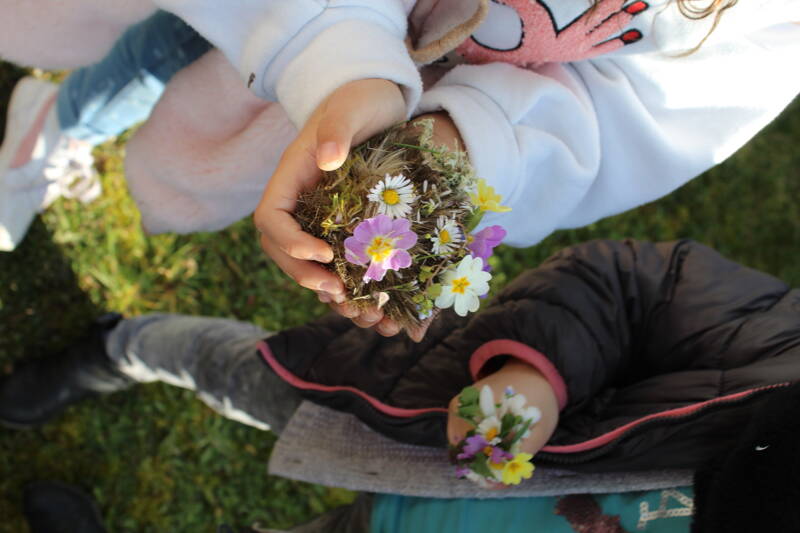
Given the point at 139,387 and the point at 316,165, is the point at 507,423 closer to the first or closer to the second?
the point at 316,165

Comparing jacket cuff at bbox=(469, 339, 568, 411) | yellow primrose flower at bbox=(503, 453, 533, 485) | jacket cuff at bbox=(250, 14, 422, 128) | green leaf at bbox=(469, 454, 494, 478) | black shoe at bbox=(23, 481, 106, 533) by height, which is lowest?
black shoe at bbox=(23, 481, 106, 533)

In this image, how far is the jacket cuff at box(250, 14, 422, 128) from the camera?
927 mm

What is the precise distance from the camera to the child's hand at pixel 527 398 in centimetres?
127

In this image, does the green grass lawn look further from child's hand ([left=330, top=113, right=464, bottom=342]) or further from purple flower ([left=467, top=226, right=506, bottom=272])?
purple flower ([left=467, top=226, right=506, bottom=272])

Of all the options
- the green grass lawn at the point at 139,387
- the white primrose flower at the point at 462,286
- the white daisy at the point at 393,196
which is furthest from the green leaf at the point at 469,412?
the green grass lawn at the point at 139,387

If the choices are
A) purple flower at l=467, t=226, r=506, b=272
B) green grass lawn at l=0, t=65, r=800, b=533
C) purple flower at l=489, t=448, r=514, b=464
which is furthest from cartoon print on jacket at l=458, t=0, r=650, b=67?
green grass lawn at l=0, t=65, r=800, b=533

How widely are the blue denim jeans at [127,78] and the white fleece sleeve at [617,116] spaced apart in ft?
2.16

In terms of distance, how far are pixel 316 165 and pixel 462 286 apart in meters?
0.28

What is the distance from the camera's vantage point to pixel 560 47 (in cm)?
112

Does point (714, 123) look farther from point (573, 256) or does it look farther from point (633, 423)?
point (633, 423)

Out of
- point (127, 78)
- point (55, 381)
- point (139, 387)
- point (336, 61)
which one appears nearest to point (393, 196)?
point (336, 61)

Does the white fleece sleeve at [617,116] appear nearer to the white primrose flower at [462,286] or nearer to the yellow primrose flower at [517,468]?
the white primrose flower at [462,286]

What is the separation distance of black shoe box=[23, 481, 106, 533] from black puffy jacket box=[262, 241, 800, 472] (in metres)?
1.26

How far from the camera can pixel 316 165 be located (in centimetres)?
88
